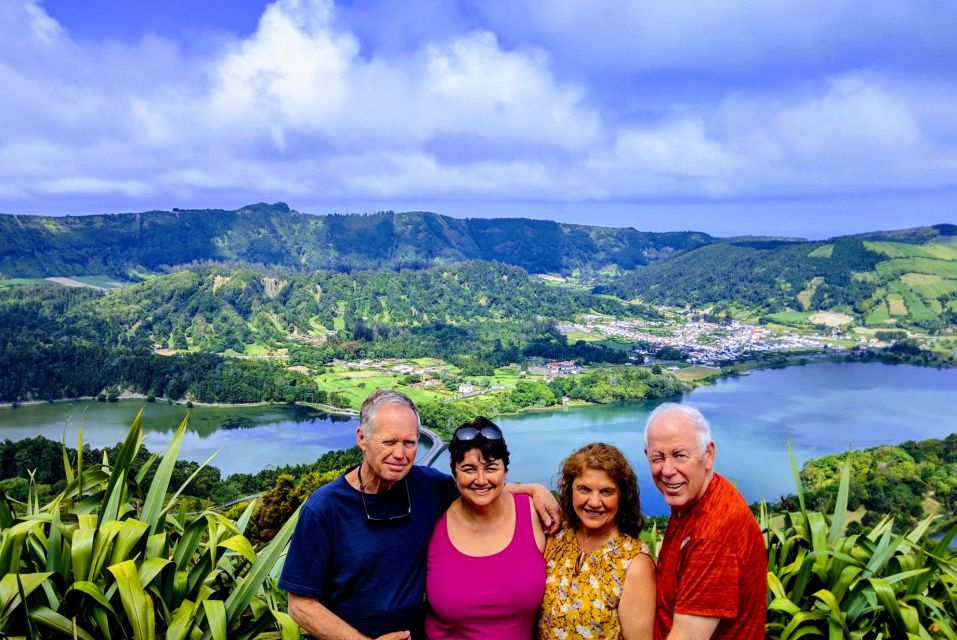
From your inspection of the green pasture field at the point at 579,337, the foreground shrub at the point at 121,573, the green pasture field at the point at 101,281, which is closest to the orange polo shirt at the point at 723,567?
the foreground shrub at the point at 121,573

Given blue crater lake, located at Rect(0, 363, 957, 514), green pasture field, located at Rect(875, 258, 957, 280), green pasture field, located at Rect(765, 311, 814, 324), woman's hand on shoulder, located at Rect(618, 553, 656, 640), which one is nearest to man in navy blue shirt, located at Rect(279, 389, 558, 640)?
woman's hand on shoulder, located at Rect(618, 553, 656, 640)

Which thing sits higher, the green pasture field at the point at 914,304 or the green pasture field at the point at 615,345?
the green pasture field at the point at 914,304

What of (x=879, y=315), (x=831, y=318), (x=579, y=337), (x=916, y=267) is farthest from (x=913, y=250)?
(x=579, y=337)

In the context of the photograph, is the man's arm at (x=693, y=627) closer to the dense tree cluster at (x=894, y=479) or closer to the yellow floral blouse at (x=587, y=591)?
the yellow floral blouse at (x=587, y=591)

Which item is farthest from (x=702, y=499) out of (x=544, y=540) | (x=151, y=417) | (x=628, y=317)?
(x=628, y=317)

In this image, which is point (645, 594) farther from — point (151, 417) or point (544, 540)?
point (151, 417)

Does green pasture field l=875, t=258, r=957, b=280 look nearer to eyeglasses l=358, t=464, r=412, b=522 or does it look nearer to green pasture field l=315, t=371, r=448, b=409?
green pasture field l=315, t=371, r=448, b=409
